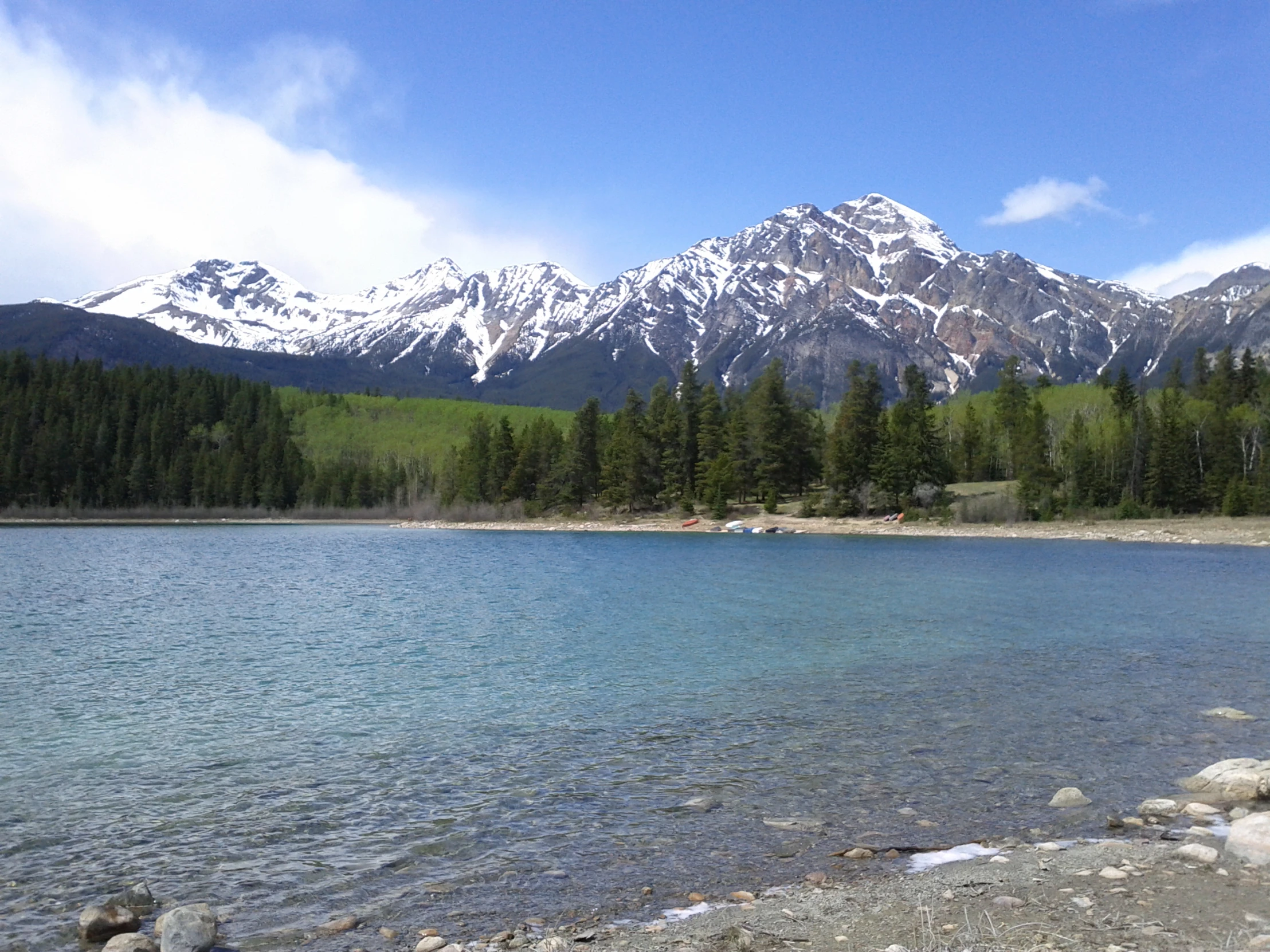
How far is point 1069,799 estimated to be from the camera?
1142cm

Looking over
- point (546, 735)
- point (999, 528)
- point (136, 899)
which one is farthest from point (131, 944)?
point (999, 528)

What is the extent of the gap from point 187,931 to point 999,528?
89062 millimetres

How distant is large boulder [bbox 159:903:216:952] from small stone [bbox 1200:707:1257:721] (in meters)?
16.3

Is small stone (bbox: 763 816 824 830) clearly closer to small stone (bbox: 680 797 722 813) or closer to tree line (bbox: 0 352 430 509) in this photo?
small stone (bbox: 680 797 722 813)

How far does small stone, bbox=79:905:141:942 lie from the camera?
7707 mm

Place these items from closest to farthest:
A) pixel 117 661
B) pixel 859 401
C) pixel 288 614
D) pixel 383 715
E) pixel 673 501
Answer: pixel 383 715, pixel 117 661, pixel 288 614, pixel 859 401, pixel 673 501

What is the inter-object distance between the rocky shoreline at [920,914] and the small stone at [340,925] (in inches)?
0.6

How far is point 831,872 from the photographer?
9.06m

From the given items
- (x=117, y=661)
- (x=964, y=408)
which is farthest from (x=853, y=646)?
(x=964, y=408)

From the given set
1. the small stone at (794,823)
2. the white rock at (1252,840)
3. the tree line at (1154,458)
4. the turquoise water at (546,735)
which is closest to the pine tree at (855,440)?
the tree line at (1154,458)

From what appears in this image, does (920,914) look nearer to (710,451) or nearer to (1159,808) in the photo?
(1159,808)

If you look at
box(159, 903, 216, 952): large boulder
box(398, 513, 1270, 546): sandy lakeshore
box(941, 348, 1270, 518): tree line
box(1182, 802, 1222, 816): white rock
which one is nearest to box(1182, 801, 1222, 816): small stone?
box(1182, 802, 1222, 816): white rock

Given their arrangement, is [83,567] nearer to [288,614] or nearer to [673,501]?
[288,614]

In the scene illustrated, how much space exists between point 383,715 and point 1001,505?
87231 mm
